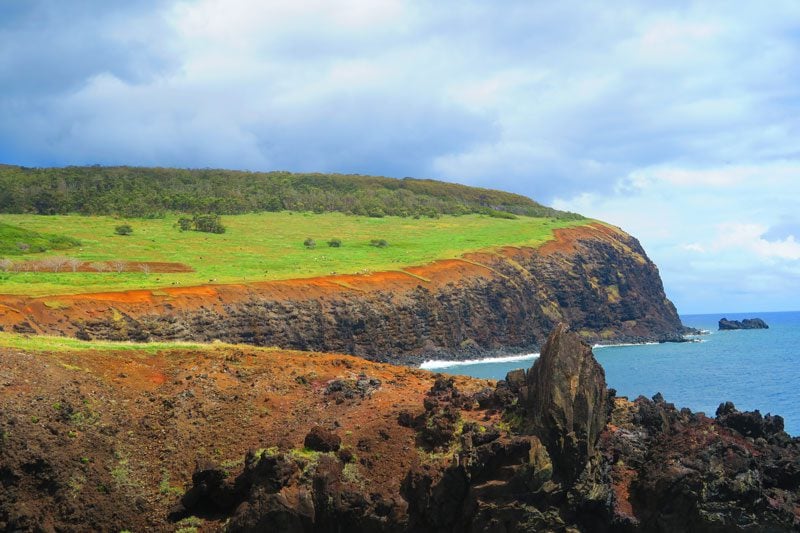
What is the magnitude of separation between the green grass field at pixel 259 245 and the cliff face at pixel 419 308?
9.42 feet

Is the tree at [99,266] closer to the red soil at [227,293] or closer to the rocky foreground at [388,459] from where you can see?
the red soil at [227,293]

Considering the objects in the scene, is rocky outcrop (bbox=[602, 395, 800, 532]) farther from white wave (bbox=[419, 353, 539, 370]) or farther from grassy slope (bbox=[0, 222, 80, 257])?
grassy slope (bbox=[0, 222, 80, 257])

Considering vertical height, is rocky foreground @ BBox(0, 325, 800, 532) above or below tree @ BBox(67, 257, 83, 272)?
below

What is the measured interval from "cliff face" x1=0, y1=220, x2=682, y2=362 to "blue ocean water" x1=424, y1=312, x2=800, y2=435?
5563 millimetres

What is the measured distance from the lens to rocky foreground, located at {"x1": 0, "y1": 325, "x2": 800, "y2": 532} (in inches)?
769

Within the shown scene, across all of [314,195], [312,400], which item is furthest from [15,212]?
[312,400]

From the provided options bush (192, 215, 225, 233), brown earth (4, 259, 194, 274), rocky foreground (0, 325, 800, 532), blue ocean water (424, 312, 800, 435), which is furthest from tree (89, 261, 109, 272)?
rocky foreground (0, 325, 800, 532)

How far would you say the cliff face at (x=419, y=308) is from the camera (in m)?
50.2

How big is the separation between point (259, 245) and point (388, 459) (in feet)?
216

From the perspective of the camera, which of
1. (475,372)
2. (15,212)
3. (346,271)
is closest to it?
(475,372)

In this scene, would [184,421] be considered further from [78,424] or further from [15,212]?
[15,212]

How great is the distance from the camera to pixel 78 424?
71.5 feet

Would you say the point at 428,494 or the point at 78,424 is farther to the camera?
the point at 78,424

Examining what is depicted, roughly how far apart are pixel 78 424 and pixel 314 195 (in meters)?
120
